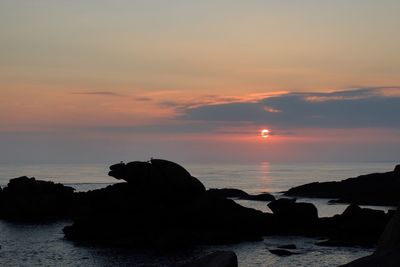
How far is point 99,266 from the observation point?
45125 mm

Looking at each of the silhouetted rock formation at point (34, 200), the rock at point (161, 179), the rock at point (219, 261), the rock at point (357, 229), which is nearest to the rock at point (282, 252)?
the rock at point (357, 229)

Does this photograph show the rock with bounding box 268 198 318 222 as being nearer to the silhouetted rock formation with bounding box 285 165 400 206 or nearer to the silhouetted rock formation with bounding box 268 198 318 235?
the silhouetted rock formation with bounding box 268 198 318 235

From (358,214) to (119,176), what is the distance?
99.9 ft

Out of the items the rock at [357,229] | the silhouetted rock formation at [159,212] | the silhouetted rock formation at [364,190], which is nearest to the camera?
the rock at [357,229]

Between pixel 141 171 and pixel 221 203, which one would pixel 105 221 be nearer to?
pixel 141 171

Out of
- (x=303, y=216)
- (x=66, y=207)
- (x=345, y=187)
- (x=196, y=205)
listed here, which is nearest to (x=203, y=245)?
(x=196, y=205)

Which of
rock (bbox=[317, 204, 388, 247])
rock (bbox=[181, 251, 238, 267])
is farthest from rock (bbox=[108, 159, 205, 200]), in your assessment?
rock (bbox=[181, 251, 238, 267])

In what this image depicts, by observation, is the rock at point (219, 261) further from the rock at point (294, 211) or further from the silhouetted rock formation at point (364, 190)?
the silhouetted rock formation at point (364, 190)

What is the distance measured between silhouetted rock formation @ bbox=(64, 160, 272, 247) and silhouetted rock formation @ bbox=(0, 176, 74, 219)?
24.6 meters

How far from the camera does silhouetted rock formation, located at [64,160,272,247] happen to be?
202 feet

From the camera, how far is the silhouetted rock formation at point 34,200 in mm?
87125

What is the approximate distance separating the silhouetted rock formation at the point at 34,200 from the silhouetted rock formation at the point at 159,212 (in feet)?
80.7

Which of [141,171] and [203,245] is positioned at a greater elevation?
[141,171]

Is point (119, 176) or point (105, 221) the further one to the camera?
point (119, 176)
